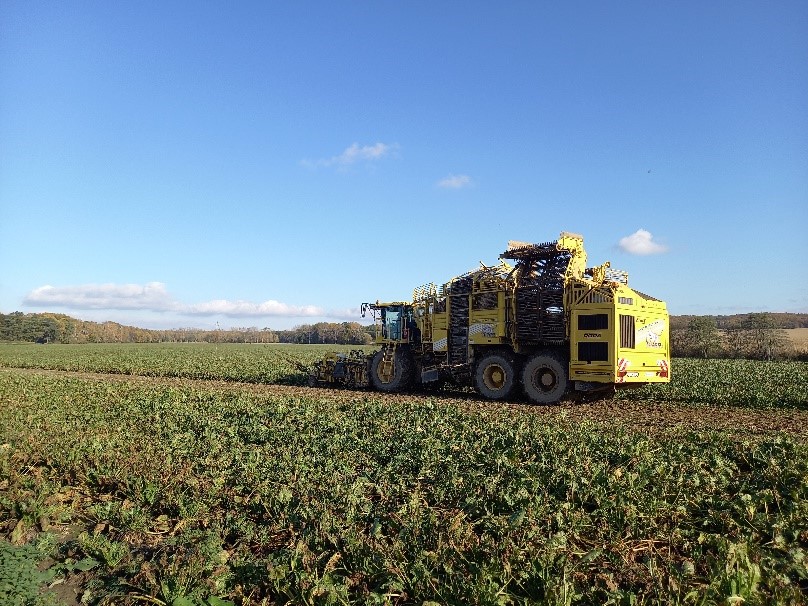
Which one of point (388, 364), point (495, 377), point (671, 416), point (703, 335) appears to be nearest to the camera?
point (671, 416)

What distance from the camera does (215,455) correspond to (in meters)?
8.09

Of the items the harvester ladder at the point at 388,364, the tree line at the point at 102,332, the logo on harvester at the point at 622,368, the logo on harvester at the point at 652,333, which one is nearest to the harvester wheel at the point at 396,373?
the harvester ladder at the point at 388,364

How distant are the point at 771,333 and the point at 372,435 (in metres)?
40.2

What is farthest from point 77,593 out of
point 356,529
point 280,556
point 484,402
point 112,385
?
point 112,385

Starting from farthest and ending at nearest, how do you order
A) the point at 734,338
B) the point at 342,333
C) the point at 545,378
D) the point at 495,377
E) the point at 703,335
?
the point at 342,333 → the point at 703,335 → the point at 734,338 → the point at 495,377 → the point at 545,378

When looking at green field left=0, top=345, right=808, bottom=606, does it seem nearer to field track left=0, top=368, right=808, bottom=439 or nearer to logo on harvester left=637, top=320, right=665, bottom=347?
field track left=0, top=368, right=808, bottom=439

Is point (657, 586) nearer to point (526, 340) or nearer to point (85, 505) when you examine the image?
point (85, 505)

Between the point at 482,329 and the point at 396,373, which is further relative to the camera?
the point at 396,373

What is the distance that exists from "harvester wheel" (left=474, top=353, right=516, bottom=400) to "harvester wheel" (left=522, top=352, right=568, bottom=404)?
446 mm

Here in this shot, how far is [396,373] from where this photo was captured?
58.3ft

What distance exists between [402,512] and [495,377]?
1028 centimetres

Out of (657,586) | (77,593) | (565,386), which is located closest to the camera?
(657,586)

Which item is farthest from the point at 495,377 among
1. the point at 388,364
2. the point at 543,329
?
the point at 388,364

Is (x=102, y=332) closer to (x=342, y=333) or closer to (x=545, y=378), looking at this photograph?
(x=342, y=333)
